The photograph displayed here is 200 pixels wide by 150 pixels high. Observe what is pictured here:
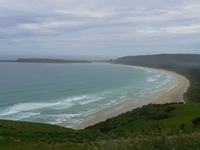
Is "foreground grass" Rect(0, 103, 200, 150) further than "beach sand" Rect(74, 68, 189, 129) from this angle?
No

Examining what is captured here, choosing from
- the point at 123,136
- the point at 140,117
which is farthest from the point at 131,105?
the point at 123,136

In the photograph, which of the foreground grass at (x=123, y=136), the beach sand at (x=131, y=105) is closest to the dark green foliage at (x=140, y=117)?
the foreground grass at (x=123, y=136)

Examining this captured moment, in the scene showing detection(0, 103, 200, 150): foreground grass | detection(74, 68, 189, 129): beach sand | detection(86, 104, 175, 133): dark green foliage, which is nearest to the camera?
detection(0, 103, 200, 150): foreground grass

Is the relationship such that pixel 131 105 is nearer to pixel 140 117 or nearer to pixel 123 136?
pixel 140 117

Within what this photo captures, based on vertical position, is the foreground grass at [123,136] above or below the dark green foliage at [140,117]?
above

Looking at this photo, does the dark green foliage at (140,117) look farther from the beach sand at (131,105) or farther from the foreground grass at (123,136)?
the beach sand at (131,105)

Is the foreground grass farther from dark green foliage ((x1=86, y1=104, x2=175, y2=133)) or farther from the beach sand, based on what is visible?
the beach sand

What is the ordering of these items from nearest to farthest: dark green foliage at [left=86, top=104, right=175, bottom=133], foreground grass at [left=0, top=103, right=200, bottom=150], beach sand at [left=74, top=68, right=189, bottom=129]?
foreground grass at [left=0, top=103, right=200, bottom=150], dark green foliage at [left=86, top=104, right=175, bottom=133], beach sand at [left=74, top=68, right=189, bottom=129]

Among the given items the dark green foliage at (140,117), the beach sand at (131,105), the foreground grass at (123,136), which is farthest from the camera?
the beach sand at (131,105)

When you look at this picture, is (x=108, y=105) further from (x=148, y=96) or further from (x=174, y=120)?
(x=174, y=120)

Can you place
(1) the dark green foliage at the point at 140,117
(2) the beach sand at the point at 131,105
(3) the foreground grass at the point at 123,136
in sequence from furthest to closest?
(2) the beach sand at the point at 131,105 < (1) the dark green foliage at the point at 140,117 < (3) the foreground grass at the point at 123,136

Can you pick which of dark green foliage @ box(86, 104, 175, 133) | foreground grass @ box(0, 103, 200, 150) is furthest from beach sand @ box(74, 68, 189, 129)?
foreground grass @ box(0, 103, 200, 150)

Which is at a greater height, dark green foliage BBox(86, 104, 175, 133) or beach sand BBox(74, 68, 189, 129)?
dark green foliage BBox(86, 104, 175, 133)
